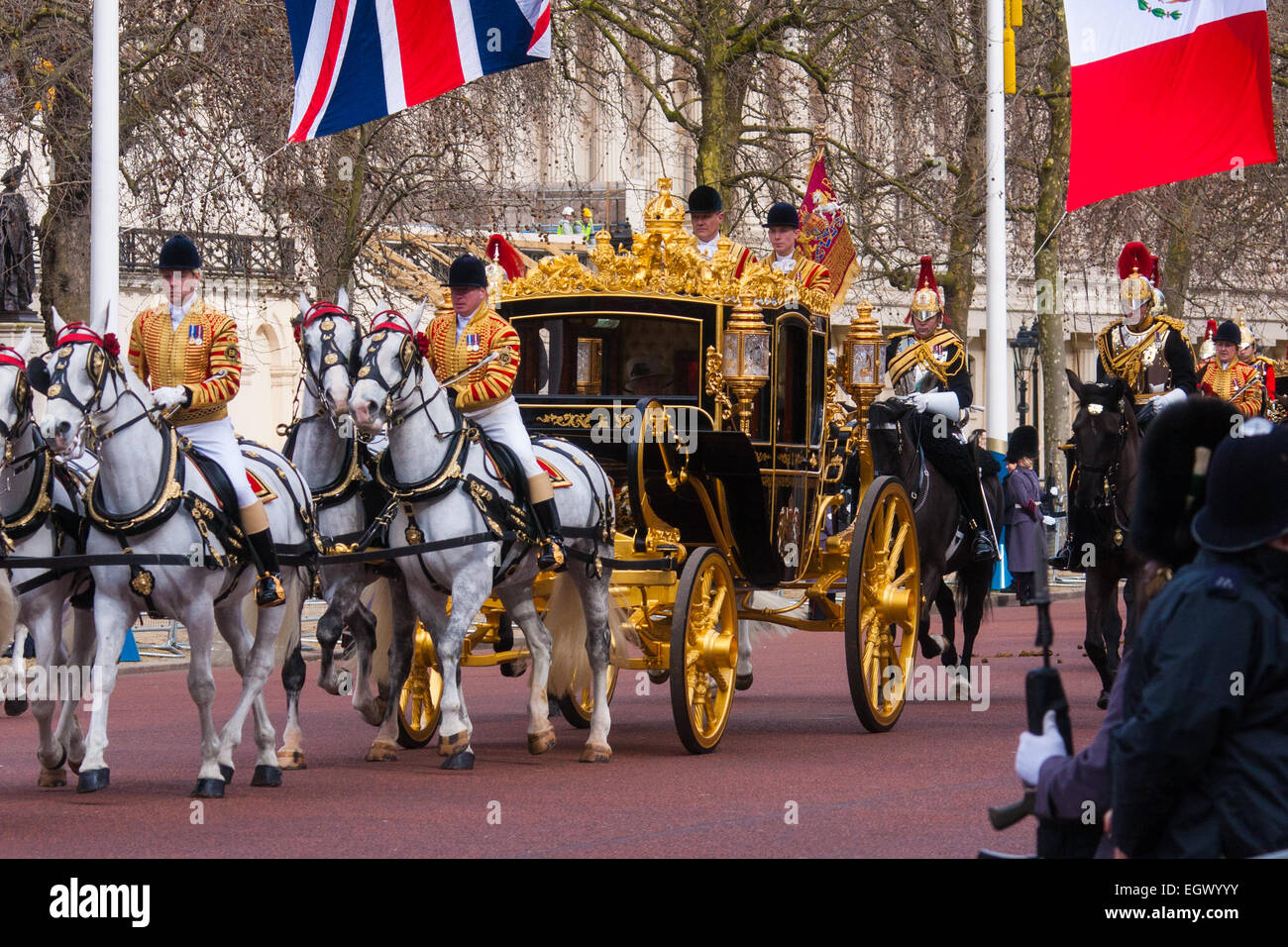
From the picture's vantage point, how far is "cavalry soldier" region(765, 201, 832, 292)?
13070 mm

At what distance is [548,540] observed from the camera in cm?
1097

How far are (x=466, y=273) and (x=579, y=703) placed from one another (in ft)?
10.3

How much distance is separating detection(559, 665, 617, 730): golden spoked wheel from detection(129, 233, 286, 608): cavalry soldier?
9.54ft

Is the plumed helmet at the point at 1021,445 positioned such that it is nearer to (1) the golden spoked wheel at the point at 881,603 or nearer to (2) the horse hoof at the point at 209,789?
(1) the golden spoked wheel at the point at 881,603

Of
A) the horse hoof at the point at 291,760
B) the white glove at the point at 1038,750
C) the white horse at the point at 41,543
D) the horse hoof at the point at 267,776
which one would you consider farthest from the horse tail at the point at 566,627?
the white glove at the point at 1038,750

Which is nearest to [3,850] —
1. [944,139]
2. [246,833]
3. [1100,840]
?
[246,833]

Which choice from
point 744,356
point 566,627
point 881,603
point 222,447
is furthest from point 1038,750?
point 881,603

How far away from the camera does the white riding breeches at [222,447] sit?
32.9 feet

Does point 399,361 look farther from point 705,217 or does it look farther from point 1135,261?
point 1135,261

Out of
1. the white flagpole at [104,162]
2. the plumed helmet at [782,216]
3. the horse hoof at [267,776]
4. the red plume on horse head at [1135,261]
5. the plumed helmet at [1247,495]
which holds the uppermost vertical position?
the white flagpole at [104,162]

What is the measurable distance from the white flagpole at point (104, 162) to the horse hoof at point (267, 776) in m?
5.58

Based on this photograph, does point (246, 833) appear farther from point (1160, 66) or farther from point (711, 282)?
point (1160, 66)
